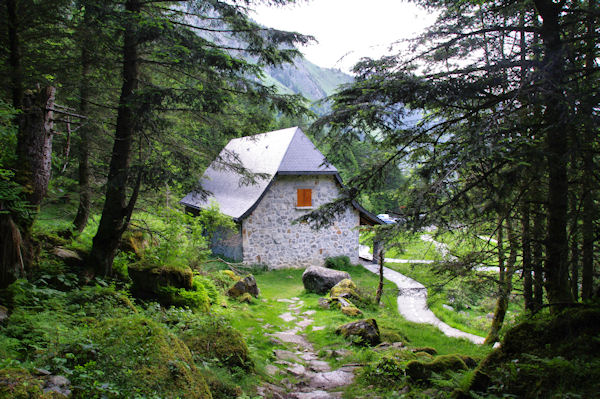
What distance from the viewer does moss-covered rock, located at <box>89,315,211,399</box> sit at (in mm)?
2789

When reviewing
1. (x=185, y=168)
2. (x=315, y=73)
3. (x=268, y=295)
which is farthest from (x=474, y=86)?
(x=315, y=73)

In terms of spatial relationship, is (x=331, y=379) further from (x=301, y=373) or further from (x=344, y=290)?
(x=344, y=290)

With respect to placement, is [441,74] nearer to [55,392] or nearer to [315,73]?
[55,392]

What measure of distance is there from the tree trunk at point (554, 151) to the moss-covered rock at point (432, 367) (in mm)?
1328

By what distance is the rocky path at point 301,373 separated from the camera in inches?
179

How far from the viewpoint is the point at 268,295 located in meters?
12.9

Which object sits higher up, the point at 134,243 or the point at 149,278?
the point at 134,243

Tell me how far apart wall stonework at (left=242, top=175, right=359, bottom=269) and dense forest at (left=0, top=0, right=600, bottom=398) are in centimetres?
809

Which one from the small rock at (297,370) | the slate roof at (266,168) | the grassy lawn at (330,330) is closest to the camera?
the small rock at (297,370)

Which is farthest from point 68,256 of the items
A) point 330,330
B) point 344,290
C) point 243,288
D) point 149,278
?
point 344,290

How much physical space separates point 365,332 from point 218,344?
3.67 metres

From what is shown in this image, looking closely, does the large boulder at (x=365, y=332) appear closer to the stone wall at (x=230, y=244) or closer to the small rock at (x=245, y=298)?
the small rock at (x=245, y=298)

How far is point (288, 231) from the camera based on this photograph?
1720 cm

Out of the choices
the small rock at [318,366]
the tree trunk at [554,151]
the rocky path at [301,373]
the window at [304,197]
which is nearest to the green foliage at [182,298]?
the rocky path at [301,373]
